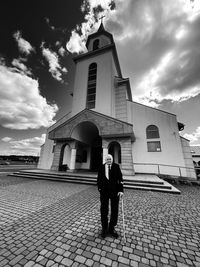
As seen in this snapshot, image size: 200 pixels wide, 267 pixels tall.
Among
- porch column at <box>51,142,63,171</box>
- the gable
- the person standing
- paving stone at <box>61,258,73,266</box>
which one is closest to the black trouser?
the person standing

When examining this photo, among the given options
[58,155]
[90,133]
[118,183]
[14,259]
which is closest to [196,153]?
[90,133]

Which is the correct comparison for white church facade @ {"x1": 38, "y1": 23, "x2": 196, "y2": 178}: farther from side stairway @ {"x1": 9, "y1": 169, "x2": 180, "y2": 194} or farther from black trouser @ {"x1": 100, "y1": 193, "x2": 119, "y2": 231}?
black trouser @ {"x1": 100, "y1": 193, "x2": 119, "y2": 231}

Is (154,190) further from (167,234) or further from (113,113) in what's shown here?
(113,113)

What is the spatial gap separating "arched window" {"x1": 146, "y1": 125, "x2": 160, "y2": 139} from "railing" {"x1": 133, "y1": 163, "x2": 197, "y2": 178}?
2.96 meters

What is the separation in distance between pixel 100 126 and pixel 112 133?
1499mm

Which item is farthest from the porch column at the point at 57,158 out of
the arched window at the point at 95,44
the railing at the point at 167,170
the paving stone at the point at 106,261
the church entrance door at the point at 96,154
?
the arched window at the point at 95,44

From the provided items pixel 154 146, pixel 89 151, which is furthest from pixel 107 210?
pixel 89 151

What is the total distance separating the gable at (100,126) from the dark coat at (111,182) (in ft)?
25.6

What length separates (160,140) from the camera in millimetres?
12242

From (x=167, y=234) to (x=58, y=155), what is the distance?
38.6ft

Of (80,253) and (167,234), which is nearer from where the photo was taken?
(80,253)

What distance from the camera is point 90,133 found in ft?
48.5

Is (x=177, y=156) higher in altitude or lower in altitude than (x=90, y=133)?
lower

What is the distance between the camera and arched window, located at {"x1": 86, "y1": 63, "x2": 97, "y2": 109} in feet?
54.9
